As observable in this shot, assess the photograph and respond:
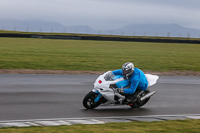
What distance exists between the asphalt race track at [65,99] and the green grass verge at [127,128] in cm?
120

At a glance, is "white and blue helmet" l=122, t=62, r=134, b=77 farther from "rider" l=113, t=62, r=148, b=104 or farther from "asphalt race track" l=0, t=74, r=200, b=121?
"asphalt race track" l=0, t=74, r=200, b=121

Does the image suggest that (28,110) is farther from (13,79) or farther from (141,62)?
(141,62)

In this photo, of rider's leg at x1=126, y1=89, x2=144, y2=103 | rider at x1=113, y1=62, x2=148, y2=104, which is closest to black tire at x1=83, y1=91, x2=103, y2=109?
rider at x1=113, y1=62, x2=148, y2=104

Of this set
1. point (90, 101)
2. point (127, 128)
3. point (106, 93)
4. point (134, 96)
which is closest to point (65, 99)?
point (90, 101)

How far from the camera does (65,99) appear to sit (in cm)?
1055

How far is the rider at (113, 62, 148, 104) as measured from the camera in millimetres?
8961

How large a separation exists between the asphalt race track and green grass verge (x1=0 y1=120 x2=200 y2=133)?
120 cm

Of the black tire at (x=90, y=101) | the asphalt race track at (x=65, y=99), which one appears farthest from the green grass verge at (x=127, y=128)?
the black tire at (x=90, y=101)

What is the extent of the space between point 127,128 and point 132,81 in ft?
7.08

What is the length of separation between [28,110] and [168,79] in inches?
388

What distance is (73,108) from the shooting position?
30.6 ft

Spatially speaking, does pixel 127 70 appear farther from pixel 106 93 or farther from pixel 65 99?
pixel 65 99

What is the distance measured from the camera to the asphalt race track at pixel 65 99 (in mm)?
8695

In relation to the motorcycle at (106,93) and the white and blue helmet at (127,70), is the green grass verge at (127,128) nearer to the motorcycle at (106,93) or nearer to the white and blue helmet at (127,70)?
the motorcycle at (106,93)
